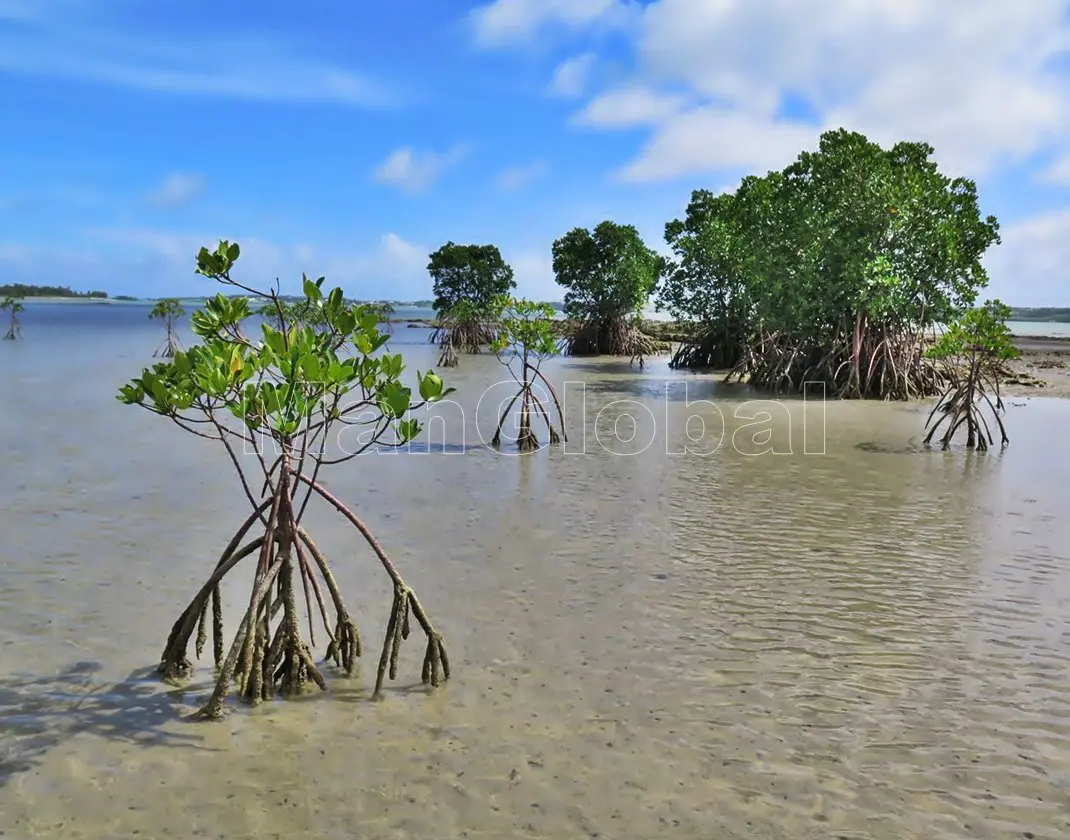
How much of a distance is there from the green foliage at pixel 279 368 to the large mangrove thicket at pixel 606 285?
25.5 meters

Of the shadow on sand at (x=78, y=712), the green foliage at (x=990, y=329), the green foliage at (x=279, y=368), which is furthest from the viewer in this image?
the green foliage at (x=990, y=329)

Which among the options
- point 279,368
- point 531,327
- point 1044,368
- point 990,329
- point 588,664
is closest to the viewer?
point 279,368

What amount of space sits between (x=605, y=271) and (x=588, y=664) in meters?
26.3

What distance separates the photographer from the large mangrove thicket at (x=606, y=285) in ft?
95.6

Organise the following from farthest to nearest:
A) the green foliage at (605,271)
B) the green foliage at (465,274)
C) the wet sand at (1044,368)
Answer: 1. the green foliage at (465,274)
2. the green foliage at (605,271)
3. the wet sand at (1044,368)

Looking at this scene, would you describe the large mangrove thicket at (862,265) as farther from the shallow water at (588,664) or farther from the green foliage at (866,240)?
the shallow water at (588,664)

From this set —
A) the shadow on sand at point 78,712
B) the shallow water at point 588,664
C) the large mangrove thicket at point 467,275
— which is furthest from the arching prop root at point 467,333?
the shadow on sand at point 78,712

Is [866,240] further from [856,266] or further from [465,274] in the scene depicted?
[465,274]

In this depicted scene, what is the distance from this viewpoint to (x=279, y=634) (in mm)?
3740

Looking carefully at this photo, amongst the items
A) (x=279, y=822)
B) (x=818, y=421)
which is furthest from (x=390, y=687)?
(x=818, y=421)

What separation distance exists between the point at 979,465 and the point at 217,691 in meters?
8.42

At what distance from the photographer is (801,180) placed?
1697 cm

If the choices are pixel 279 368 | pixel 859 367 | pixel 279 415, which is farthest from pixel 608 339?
pixel 279 415

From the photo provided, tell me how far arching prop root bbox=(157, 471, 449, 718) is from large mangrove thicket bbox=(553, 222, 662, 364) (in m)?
25.5
